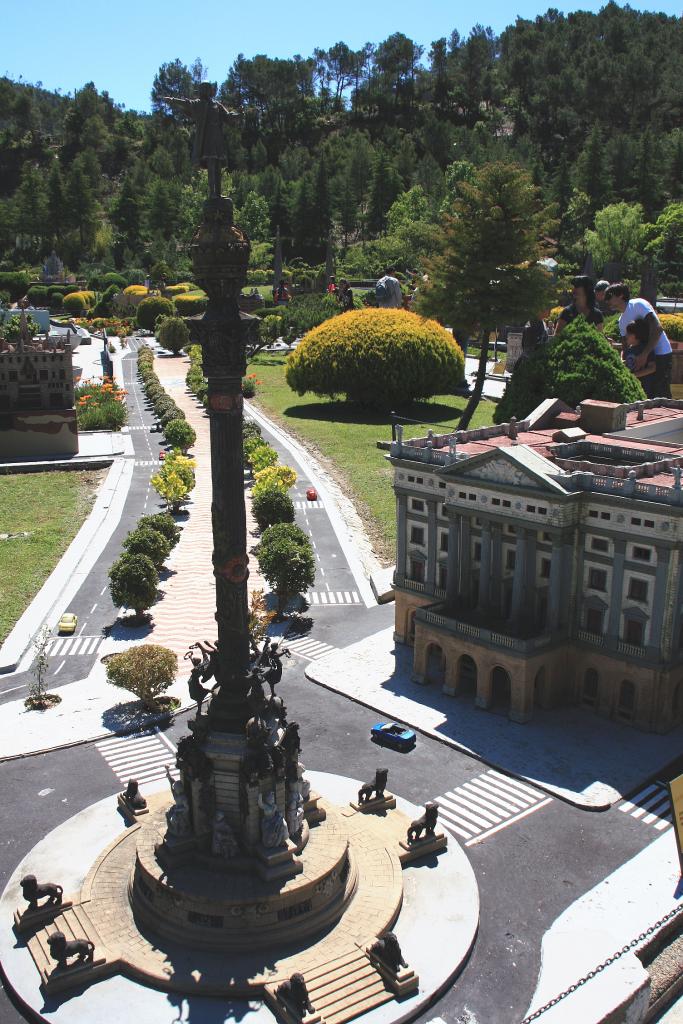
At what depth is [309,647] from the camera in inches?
1999

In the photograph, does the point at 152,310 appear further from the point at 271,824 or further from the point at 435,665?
the point at 271,824

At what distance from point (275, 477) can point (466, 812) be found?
124 feet

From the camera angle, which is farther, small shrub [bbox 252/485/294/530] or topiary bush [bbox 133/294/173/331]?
topiary bush [bbox 133/294/173/331]

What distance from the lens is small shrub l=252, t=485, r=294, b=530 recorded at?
64.9m

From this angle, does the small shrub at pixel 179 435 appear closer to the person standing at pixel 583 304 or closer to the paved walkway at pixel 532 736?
the person standing at pixel 583 304

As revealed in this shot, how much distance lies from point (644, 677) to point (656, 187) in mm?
165398

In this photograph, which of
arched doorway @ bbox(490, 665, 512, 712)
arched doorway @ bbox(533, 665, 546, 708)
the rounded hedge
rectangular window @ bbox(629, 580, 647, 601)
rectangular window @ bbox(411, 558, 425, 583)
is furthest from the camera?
the rounded hedge

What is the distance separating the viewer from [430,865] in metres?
31.5

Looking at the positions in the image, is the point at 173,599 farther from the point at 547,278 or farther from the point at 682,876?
the point at 547,278

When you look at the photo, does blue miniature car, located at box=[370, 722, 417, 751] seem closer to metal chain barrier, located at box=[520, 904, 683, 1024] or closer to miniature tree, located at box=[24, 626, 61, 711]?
metal chain barrier, located at box=[520, 904, 683, 1024]

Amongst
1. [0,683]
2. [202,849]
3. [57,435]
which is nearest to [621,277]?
[57,435]

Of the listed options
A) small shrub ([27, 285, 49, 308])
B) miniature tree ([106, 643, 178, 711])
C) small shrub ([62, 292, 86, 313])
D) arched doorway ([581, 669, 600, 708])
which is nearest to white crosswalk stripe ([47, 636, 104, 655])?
miniature tree ([106, 643, 178, 711])

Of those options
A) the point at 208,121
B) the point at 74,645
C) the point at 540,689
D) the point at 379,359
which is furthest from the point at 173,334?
the point at 208,121

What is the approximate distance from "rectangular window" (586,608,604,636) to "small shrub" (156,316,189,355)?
117m
